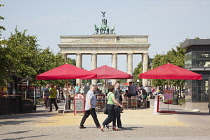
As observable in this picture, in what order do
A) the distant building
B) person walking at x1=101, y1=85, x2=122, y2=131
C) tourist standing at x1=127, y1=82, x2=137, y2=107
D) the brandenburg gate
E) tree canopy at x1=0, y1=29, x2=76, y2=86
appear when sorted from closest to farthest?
person walking at x1=101, y1=85, x2=122, y2=131
tree canopy at x1=0, y1=29, x2=76, y2=86
the distant building
tourist standing at x1=127, y1=82, x2=137, y2=107
the brandenburg gate

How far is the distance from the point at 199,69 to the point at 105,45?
90650 millimetres

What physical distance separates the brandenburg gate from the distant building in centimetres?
8615

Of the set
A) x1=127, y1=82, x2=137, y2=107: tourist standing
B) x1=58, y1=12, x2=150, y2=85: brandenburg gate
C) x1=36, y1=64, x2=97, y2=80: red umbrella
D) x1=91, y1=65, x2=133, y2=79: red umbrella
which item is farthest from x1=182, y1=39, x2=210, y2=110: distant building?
x1=58, y1=12, x2=150, y2=85: brandenburg gate

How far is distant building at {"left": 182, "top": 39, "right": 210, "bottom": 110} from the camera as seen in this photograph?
104 feet

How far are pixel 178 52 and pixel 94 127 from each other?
175 feet

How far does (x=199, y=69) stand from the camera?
104ft

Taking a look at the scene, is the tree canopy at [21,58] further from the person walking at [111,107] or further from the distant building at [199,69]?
the distant building at [199,69]

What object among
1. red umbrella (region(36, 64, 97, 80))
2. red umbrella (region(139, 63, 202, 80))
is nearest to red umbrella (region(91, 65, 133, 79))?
red umbrella (region(36, 64, 97, 80))

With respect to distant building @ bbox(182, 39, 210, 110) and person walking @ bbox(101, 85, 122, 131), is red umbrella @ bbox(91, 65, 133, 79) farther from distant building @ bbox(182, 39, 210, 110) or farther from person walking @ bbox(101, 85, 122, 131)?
person walking @ bbox(101, 85, 122, 131)

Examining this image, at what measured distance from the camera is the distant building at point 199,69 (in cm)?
3170

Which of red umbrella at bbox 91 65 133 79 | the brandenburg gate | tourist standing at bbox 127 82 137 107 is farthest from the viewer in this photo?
the brandenburg gate

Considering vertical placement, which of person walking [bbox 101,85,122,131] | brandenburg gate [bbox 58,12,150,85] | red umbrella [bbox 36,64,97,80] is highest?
brandenburg gate [bbox 58,12,150,85]

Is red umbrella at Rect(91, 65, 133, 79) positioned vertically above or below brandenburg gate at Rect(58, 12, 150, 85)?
below

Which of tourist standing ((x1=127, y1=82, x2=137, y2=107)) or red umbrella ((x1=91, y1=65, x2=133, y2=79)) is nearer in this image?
red umbrella ((x1=91, y1=65, x2=133, y2=79))
